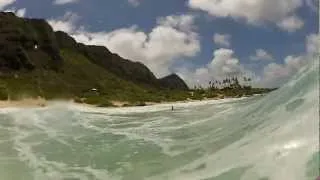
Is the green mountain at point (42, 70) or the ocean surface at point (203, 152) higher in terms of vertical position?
the green mountain at point (42, 70)

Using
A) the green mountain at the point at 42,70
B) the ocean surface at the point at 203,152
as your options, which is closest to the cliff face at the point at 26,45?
the green mountain at the point at 42,70

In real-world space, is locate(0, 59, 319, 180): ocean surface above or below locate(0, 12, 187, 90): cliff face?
below

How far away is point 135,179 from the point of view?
1680cm

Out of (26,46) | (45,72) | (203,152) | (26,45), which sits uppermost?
(26,45)

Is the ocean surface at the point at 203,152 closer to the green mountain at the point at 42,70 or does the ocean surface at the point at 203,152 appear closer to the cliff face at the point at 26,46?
the green mountain at the point at 42,70

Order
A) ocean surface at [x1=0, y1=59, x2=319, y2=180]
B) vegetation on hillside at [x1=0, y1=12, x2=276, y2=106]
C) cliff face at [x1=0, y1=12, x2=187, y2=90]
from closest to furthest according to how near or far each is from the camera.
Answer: ocean surface at [x1=0, y1=59, x2=319, y2=180], vegetation on hillside at [x1=0, y1=12, x2=276, y2=106], cliff face at [x1=0, y1=12, x2=187, y2=90]

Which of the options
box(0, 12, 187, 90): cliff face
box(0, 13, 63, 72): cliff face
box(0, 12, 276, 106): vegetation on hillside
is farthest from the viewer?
box(0, 13, 63, 72): cliff face

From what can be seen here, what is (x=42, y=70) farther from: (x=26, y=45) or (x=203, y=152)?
(x=203, y=152)

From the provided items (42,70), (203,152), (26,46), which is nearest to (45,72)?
(42,70)

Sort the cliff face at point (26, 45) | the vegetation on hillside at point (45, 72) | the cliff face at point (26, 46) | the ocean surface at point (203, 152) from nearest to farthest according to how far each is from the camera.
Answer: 1. the ocean surface at point (203, 152)
2. the vegetation on hillside at point (45, 72)
3. the cliff face at point (26, 46)
4. the cliff face at point (26, 45)

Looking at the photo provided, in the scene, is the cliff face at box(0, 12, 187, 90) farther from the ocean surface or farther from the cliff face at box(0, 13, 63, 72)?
the ocean surface

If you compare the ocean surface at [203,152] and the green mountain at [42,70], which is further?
the green mountain at [42,70]

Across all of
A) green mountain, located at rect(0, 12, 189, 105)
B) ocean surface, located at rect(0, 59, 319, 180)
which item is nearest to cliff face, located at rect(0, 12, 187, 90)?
green mountain, located at rect(0, 12, 189, 105)

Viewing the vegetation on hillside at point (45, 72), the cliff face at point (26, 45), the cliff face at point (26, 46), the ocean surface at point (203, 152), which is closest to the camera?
the ocean surface at point (203, 152)
